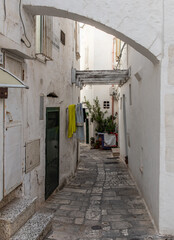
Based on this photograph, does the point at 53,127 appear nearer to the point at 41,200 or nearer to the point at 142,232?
the point at 41,200

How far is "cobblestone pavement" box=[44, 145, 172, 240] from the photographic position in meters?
4.16

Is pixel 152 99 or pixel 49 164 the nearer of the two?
pixel 152 99

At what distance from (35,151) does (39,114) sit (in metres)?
0.81

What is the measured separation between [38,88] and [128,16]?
2343 mm

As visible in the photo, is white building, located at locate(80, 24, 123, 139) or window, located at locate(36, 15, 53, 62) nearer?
window, located at locate(36, 15, 53, 62)

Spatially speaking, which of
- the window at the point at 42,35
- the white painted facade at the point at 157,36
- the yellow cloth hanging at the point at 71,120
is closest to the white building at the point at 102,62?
the yellow cloth hanging at the point at 71,120

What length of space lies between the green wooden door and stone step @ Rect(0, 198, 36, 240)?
2.01 metres

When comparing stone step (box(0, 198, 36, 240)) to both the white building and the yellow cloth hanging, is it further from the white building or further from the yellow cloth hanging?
the white building

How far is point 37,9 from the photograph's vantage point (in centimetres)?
428

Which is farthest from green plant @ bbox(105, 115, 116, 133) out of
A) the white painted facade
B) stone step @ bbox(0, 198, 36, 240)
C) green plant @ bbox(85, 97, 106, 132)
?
stone step @ bbox(0, 198, 36, 240)

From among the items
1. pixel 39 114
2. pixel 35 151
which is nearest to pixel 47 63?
pixel 39 114

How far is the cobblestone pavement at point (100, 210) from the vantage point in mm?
4164

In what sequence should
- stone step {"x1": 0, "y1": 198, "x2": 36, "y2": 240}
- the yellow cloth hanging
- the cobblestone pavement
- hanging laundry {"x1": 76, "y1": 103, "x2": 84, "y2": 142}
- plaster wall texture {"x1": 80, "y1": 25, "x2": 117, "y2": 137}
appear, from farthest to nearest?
plaster wall texture {"x1": 80, "y1": 25, "x2": 117, "y2": 137}
hanging laundry {"x1": 76, "y1": 103, "x2": 84, "y2": 142}
the yellow cloth hanging
the cobblestone pavement
stone step {"x1": 0, "y1": 198, "x2": 36, "y2": 240}

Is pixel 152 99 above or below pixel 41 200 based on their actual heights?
above
